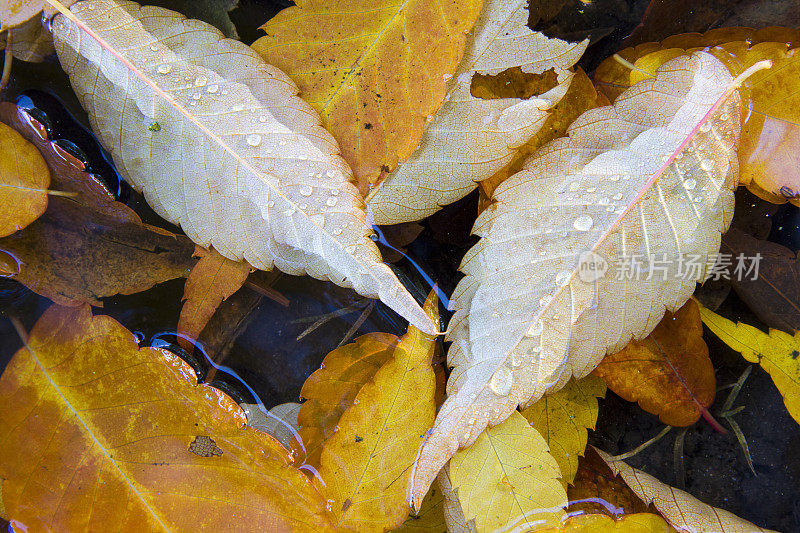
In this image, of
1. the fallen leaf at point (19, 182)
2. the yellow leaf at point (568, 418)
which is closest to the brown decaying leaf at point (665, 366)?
the yellow leaf at point (568, 418)

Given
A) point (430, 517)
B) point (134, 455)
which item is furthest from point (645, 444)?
point (134, 455)

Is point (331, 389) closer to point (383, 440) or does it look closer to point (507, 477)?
point (383, 440)

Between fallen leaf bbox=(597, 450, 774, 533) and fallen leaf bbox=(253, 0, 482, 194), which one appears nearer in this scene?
fallen leaf bbox=(253, 0, 482, 194)

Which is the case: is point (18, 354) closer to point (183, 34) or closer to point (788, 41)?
point (183, 34)

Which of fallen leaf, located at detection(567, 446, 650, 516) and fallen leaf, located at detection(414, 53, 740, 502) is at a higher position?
fallen leaf, located at detection(414, 53, 740, 502)

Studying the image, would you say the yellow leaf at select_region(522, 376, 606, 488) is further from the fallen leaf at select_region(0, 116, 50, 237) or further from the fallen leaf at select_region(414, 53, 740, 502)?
the fallen leaf at select_region(0, 116, 50, 237)

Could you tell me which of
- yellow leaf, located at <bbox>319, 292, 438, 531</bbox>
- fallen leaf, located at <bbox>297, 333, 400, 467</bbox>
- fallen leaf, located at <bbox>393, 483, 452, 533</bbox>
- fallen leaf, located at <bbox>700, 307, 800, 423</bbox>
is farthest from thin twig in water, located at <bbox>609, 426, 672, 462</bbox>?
fallen leaf, located at <bbox>297, 333, 400, 467</bbox>
